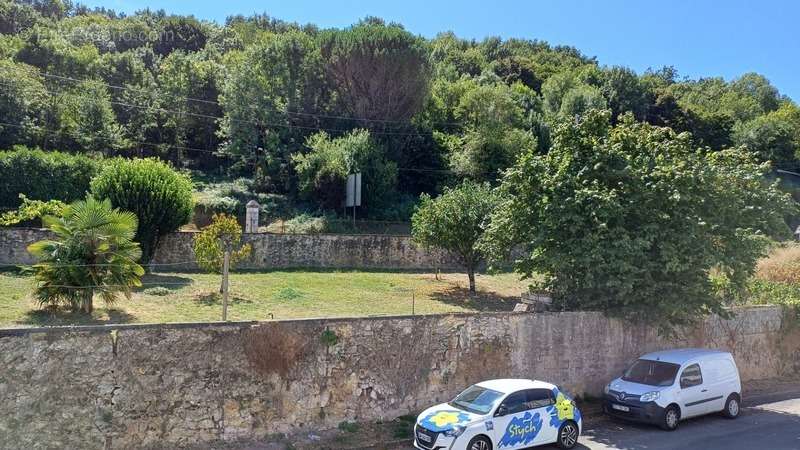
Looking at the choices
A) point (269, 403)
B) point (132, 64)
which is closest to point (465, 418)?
point (269, 403)

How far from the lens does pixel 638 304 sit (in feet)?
52.4

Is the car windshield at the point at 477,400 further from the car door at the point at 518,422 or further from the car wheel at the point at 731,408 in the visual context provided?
the car wheel at the point at 731,408

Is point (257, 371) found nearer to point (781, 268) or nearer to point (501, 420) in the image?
point (501, 420)

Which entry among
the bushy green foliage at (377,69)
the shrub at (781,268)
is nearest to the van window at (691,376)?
the shrub at (781,268)

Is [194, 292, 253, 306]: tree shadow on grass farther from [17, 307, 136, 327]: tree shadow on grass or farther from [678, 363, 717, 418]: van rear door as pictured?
[678, 363, 717, 418]: van rear door

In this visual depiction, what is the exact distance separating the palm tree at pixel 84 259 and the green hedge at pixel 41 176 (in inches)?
780

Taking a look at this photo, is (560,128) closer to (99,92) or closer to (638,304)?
(638,304)

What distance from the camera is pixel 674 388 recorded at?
13.8 m

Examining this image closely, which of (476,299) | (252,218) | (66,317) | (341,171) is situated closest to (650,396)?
(476,299)

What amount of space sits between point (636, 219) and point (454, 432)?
9.07 meters

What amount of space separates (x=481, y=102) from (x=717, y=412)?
38.5 m

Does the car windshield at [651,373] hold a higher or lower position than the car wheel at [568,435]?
higher

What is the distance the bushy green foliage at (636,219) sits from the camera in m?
15.5

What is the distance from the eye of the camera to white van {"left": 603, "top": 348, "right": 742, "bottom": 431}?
13570 millimetres
